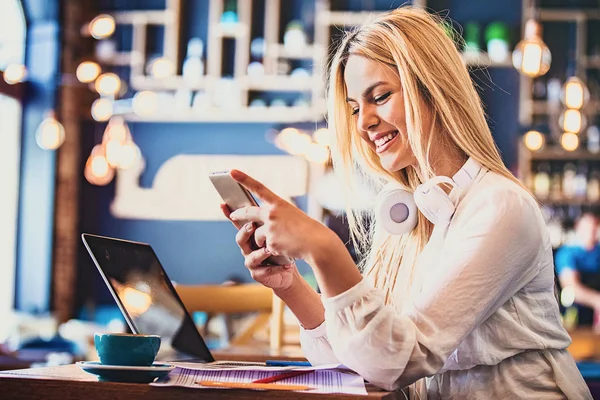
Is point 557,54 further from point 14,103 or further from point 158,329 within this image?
point 158,329

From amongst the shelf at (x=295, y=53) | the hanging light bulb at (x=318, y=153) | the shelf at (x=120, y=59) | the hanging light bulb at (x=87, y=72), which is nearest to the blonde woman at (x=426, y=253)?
the hanging light bulb at (x=87, y=72)

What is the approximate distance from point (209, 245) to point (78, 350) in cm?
155

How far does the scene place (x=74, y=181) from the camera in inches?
304

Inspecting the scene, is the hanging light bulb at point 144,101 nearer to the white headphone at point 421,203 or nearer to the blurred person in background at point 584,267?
the blurred person in background at point 584,267

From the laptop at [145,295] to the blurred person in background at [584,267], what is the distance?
5213 mm

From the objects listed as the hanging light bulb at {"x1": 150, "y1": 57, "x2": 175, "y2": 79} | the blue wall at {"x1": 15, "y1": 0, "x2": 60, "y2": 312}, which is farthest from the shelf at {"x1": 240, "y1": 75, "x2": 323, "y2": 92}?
the blue wall at {"x1": 15, "y1": 0, "x2": 60, "y2": 312}

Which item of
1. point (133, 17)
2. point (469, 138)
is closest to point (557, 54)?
point (133, 17)

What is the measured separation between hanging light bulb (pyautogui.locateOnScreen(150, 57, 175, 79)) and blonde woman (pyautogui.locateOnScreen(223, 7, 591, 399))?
17.7 feet

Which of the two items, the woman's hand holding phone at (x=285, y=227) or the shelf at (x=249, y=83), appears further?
the shelf at (x=249, y=83)

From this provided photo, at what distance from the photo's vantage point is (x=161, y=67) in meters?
7.10

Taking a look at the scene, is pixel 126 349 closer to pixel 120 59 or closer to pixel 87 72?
pixel 87 72

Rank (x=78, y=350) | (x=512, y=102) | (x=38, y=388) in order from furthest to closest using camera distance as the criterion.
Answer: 1. (x=512, y=102)
2. (x=78, y=350)
3. (x=38, y=388)

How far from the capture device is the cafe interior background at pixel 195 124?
7145 millimetres

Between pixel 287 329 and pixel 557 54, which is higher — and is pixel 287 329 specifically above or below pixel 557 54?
below
